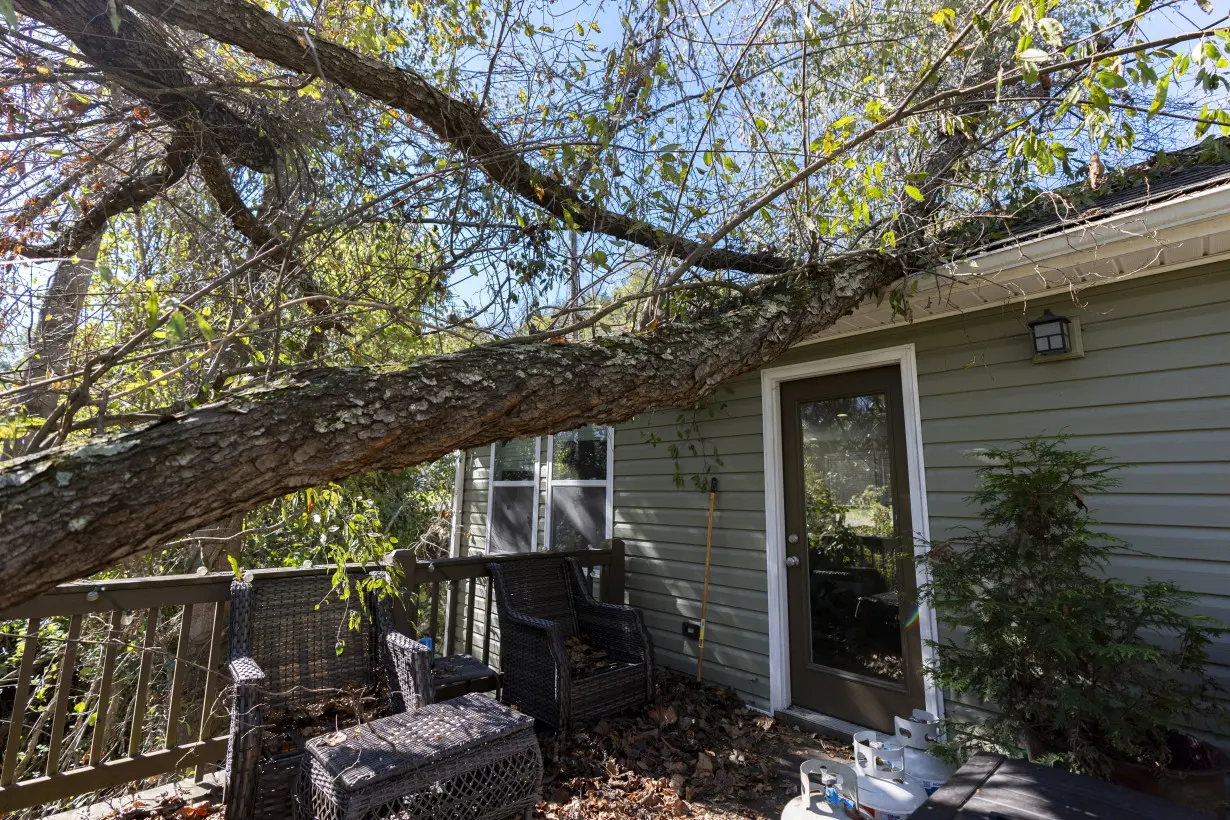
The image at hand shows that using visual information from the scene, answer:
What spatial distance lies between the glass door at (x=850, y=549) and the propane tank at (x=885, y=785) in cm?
96

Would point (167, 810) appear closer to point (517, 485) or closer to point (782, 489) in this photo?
point (782, 489)

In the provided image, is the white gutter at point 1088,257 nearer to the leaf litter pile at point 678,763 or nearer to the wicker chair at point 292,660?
the leaf litter pile at point 678,763

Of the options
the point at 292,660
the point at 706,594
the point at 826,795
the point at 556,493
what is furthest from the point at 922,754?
the point at 556,493

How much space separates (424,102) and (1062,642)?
11.5ft

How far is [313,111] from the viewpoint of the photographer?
300cm

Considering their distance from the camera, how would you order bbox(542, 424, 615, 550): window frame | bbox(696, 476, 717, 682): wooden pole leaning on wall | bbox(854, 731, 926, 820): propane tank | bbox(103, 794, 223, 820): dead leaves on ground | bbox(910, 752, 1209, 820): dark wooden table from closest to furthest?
bbox(910, 752, 1209, 820): dark wooden table → bbox(854, 731, 926, 820): propane tank → bbox(103, 794, 223, 820): dead leaves on ground → bbox(696, 476, 717, 682): wooden pole leaning on wall → bbox(542, 424, 615, 550): window frame

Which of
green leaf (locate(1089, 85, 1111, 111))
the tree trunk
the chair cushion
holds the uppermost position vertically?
green leaf (locate(1089, 85, 1111, 111))

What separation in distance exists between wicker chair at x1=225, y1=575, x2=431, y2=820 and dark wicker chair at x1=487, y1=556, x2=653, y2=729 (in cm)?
83

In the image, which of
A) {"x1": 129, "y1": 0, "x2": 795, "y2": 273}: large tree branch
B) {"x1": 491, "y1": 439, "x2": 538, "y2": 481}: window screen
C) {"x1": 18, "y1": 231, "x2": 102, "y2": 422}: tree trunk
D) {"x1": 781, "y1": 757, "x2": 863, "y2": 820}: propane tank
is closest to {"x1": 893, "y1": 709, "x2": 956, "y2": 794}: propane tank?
{"x1": 781, "y1": 757, "x2": 863, "y2": 820}: propane tank

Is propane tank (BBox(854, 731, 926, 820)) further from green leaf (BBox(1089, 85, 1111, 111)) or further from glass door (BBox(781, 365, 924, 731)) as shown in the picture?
green leaf (BBox(1089, 85, 1111, 111))

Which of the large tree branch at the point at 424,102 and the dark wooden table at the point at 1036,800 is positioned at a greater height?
the large tree branch at the point at 424,102

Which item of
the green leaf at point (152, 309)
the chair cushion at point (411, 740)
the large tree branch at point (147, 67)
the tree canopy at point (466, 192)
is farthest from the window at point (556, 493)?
the green leaf at point (152, 309)

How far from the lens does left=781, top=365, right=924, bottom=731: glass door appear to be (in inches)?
133

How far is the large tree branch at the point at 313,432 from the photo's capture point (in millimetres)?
1205
